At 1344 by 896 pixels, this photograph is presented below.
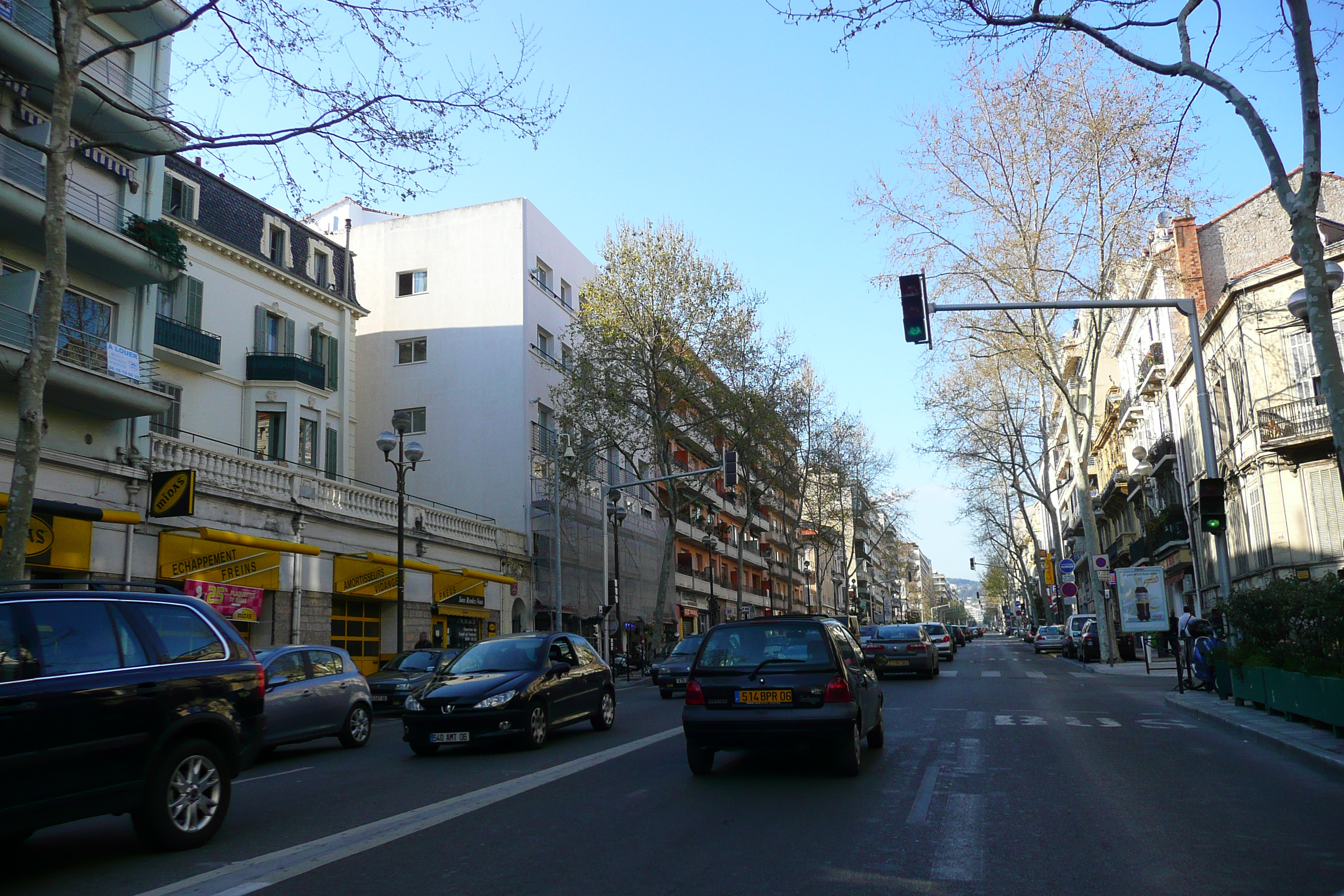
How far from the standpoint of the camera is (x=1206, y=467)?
17.3 metres

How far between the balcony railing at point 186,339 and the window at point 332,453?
513cm

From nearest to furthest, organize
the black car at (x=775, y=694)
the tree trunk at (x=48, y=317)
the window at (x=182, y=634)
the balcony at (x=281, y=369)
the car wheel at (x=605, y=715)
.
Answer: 1. the window at (x=182, y=634)
2. the black car at (x=775, y=694)
3. the tree trunk at (x=48, y=317)
4. the car wheel at (x=605, y=715)
5. the balcony at (x=281, y=369)

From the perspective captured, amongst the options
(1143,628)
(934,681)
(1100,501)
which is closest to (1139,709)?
(934,681)

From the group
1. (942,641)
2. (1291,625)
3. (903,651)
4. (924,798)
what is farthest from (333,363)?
(924,798)

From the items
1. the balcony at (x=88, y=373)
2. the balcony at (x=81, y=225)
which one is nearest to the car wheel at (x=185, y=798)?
the balcony at (x=88, y=373)

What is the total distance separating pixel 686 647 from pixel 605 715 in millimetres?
9200

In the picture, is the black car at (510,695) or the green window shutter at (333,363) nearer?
the black car at (510,695)

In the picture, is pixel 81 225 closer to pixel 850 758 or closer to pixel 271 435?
pixel 271 435

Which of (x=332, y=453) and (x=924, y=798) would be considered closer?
(x=924, y=798)

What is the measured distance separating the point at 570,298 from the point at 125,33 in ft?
84.0

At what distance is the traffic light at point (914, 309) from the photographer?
1499cm

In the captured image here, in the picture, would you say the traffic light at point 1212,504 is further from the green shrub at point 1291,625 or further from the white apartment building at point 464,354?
the white apartment building at point 464,354

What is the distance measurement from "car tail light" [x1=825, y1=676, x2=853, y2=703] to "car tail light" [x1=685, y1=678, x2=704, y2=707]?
1.21 metres

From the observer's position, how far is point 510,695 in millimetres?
12258
